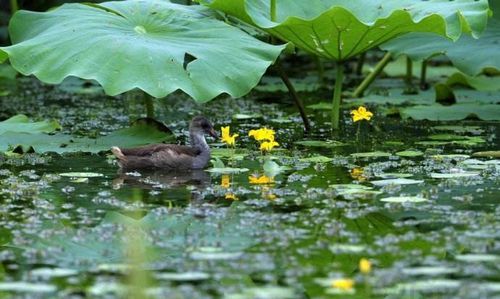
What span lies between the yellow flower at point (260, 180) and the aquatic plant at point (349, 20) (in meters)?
1.21

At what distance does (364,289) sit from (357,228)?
0.93 meters

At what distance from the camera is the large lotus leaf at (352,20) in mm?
7113

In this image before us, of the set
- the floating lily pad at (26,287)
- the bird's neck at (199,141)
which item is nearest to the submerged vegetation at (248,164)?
the floating lily pad at (26,287)

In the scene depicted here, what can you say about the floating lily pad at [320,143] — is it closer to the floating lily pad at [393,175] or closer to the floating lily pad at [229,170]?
the floating lily pad at [229,170]

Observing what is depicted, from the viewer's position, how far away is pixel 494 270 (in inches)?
167

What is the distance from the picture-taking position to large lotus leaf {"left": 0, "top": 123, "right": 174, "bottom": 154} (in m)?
7.11

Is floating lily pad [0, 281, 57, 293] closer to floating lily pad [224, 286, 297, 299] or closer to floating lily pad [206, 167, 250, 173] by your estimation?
floating lily pad [224, 286, 297, 299]

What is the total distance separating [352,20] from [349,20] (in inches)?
0.7

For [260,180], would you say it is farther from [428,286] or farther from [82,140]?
[428,286]

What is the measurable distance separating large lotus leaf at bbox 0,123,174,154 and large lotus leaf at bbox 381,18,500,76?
1930 millimetres

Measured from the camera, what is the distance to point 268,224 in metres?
5.02

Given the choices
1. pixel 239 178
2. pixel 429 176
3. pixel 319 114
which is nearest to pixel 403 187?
pixel 429 176

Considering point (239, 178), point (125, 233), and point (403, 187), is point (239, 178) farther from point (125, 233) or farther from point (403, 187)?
point (125, 233)

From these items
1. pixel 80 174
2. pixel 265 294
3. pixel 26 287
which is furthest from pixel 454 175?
pixel 26 287
